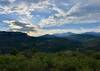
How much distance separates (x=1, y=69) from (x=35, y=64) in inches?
95.7

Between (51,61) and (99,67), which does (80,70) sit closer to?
(99,67)

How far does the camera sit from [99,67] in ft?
70.5

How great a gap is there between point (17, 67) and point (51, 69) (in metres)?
2.36

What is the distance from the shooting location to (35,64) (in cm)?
2209

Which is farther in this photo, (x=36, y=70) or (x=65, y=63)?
(x=65, y=63)

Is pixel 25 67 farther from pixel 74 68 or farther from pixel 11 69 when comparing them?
pixel 74 68

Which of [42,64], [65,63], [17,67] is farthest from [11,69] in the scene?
[65,63]

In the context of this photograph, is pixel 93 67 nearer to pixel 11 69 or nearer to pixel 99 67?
pixel 99 67

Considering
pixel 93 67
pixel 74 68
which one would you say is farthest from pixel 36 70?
pixel 93 67

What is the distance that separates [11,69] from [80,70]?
4.42 metres

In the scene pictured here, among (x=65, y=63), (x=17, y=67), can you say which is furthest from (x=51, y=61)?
(x=17, y=67)

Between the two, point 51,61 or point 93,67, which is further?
point 51,61

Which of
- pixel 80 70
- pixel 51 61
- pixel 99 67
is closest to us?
pixel 80 70

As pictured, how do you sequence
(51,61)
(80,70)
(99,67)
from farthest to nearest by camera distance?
1. (51,61)
2. (99,67)
3. (80,70)
